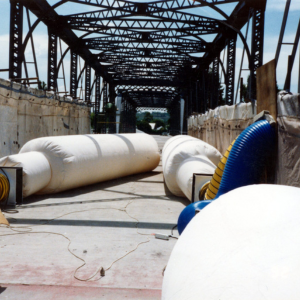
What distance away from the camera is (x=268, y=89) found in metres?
6.64

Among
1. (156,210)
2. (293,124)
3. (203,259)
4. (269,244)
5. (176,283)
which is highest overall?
(293,124)

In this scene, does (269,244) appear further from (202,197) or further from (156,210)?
(156,210)

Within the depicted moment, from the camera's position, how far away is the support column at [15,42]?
17.7 meters

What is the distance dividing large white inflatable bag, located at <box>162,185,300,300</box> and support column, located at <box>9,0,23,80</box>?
17.6 meters

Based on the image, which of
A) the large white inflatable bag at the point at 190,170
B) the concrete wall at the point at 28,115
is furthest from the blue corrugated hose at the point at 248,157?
the concrete wall at the point at 28,115

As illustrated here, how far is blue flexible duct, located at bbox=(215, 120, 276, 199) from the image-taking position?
5574 mm

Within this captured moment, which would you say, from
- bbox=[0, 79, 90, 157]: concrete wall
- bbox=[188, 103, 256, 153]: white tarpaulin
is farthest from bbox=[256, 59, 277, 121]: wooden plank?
bbox=[0, 79, 90, 157]: concrete wall

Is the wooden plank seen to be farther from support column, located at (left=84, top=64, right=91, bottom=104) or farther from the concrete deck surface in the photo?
support column, located at (left=84, top=64, right=91, bottom=104)

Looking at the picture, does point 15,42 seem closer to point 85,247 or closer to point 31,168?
point 31,168

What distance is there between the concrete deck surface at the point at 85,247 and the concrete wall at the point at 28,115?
4378 millimetres

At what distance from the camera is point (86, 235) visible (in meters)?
5.80

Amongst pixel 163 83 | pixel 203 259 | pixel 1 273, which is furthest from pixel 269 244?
pixel 163 83

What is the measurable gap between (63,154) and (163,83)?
44.5 m

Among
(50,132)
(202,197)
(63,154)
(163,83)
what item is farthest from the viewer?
(163,83)
